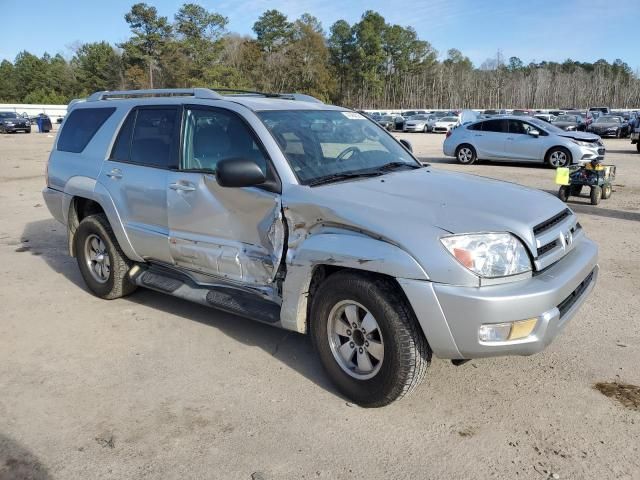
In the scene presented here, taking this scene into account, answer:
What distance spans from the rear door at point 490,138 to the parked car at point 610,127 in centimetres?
1932

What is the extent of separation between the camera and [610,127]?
33125mm

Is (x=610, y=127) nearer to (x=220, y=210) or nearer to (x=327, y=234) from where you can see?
(x=220, y=210)

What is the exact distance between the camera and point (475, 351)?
9.77 feet

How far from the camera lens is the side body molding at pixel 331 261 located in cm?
300

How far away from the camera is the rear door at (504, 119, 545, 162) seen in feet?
55.1

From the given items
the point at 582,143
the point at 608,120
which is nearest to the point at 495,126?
the point at 582,143

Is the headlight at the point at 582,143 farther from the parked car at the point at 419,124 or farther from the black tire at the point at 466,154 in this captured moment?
the parked car at the point at 419,124

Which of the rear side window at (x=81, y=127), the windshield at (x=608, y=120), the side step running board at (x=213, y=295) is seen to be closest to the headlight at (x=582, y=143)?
the rear side window at (x=81, y=127)

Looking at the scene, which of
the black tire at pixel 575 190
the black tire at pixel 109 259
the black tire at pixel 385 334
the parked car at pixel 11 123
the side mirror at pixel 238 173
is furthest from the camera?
the parked car at pixel 11 123

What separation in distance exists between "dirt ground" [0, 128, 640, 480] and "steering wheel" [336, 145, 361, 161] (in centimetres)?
149

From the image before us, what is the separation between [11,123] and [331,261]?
43.2m

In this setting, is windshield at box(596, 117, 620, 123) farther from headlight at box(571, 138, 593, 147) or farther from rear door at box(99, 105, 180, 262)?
rear door at box(99, 105, 180, 262)

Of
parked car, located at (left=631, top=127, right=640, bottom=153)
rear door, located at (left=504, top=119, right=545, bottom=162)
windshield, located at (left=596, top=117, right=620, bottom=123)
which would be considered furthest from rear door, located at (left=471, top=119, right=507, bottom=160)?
windshield, located at (left=596, top=117, right=620, bottom=123)

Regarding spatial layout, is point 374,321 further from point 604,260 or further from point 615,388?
point 604,260
